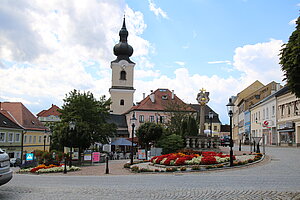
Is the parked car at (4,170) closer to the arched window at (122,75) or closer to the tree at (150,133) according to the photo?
the tree at (150,133)

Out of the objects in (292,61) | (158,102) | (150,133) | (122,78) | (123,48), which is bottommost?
(150,133)

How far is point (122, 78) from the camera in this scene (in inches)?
3302

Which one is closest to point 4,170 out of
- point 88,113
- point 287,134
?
point 88,113

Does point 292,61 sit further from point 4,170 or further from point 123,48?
point 123,48

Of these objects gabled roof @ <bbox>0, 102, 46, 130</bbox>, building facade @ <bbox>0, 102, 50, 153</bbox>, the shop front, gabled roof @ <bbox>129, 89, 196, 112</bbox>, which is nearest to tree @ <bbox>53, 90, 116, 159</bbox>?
building facade @ <bbox>0, 102, 50, 153</bbox>

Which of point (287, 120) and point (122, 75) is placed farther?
point (122, 75)

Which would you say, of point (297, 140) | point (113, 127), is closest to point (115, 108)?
point (113, 127)

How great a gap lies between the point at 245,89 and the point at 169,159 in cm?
6370

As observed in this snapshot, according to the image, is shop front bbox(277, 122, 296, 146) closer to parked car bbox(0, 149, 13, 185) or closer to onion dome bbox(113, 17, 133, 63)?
parked car bbox(0, 149, 13, 185)

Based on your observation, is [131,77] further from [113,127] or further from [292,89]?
[292,89]

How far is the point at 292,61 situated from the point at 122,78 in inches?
3001

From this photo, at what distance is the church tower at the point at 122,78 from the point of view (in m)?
82.9

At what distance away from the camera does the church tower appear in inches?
3265

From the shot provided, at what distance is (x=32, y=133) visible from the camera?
5525cm
